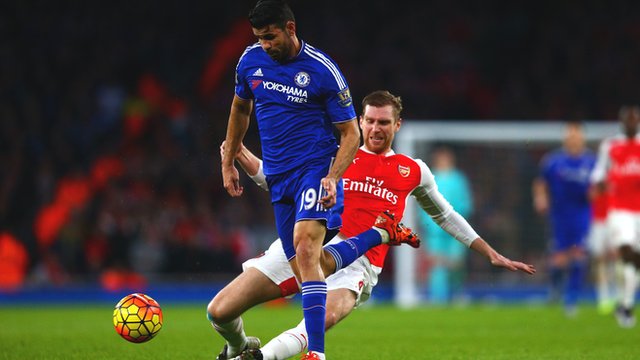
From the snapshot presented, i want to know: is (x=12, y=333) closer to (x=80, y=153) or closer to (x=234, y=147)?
(x=234, y=147)

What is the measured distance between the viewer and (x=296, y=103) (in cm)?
587

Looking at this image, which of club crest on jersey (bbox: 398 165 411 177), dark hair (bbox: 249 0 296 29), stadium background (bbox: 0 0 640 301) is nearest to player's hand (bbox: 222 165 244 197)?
dark hair (bbox: 249 0 296 29)

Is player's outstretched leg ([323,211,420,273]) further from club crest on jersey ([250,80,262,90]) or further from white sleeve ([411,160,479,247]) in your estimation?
club crest on jersey ([250,80,262,90])

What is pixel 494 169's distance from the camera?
16297 mm

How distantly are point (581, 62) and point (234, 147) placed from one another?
618 inches

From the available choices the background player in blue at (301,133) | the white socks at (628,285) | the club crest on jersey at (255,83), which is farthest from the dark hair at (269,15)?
the white socks at (628,285)

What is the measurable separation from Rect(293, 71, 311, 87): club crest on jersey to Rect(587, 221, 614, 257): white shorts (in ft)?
29.0

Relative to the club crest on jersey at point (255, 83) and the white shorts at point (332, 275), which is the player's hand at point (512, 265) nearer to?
the white shorts at point (332, 275)

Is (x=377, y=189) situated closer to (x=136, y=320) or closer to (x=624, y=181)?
(x=136, y=320)

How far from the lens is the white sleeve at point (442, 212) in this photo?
22.0 feet

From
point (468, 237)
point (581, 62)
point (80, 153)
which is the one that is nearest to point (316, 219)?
Answer: point (468, 237)

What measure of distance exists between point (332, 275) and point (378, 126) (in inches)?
40.4

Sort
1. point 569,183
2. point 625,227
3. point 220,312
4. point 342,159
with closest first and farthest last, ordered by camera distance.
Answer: point 342,159 < point 220,312 < point 625,227 < point 569,183

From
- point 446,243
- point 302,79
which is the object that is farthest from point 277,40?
point 446,243
